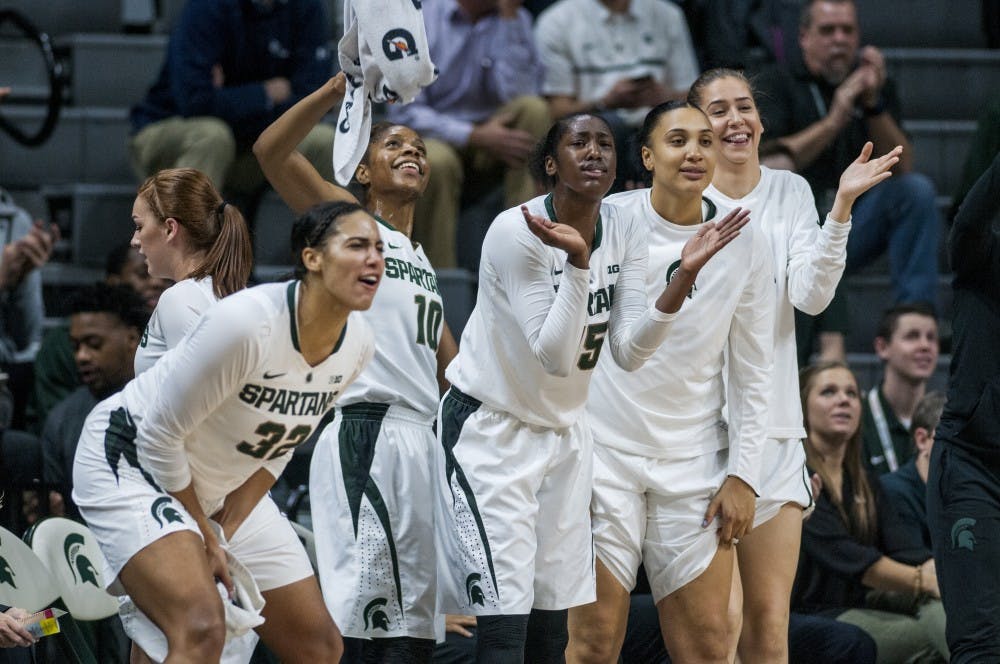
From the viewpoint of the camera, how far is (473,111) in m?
7.61

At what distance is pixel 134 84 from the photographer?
8.52 m

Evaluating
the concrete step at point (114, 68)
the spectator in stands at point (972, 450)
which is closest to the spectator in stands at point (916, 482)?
the spectator in stands at point (972, 450)

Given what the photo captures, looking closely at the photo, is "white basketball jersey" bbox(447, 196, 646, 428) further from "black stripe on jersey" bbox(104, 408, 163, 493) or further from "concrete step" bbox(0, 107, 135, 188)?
"concrete step" bbox(0, 107, 135, 188)

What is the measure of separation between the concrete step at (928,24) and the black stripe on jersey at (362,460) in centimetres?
588

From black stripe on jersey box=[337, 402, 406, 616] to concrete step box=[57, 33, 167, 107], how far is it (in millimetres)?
4393

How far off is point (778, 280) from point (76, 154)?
4.85 m

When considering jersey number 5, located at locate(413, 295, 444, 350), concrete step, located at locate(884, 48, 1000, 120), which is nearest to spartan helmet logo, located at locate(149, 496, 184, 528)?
jersey number 5, located at locate(413, 295, 444, 350)

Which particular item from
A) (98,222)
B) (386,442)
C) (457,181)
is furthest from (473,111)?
(386,442)

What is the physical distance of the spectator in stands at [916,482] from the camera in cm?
610

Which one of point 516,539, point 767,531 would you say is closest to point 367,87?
point 516,539

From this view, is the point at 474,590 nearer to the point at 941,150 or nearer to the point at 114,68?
the point at 114,68

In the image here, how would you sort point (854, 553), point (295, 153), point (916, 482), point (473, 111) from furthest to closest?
point (473, 111), point (916, 482), point (854, 553), point (295, 153)

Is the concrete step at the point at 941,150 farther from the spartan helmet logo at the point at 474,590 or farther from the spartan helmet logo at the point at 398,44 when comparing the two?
the spartan helmet logo at the point at 474,590

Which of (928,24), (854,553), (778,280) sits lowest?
(854,553)
